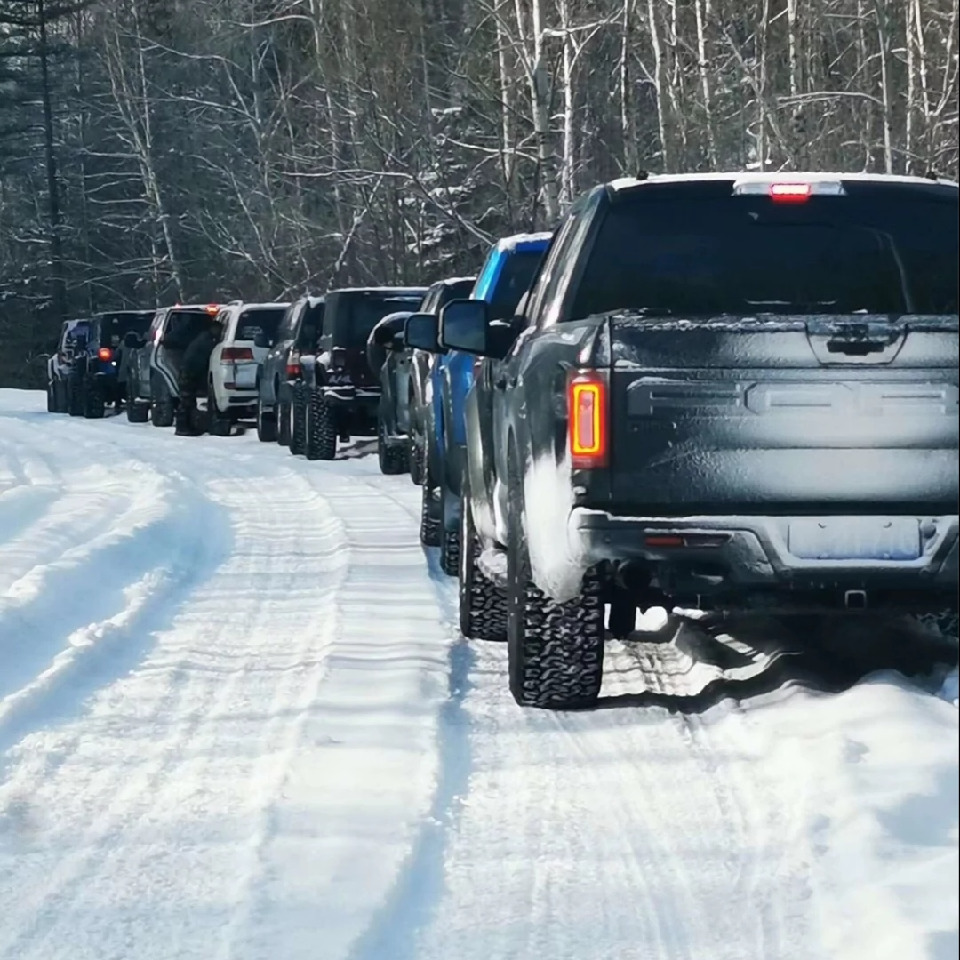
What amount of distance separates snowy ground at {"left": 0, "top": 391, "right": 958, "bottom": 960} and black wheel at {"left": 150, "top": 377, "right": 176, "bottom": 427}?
20.2 metres

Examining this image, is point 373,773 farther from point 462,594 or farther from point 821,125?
point 821,125

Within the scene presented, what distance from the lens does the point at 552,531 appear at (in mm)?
6230

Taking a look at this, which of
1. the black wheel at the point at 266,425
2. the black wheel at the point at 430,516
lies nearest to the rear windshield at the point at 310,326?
the black wheel at the point at 266,425

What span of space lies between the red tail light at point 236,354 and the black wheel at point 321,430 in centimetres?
482

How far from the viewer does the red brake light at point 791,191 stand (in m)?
6.70

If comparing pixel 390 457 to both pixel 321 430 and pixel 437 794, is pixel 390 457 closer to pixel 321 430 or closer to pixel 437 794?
pixel 321 430

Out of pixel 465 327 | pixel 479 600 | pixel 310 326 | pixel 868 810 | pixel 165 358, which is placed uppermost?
pixel 310 326

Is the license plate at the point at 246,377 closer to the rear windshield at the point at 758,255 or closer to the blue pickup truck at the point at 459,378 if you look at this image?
the blue pickup truck at the point at 459,378

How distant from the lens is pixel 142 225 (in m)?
57.0

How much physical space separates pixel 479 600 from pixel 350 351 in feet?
38.5

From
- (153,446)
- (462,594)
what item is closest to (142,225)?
(153,446)

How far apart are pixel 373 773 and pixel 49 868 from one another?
123 cm

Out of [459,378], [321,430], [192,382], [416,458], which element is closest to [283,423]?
[321,430]

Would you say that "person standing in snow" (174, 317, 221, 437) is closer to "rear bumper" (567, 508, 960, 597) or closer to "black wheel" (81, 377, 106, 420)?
"black wheel" (81, 377, 106, 420)
